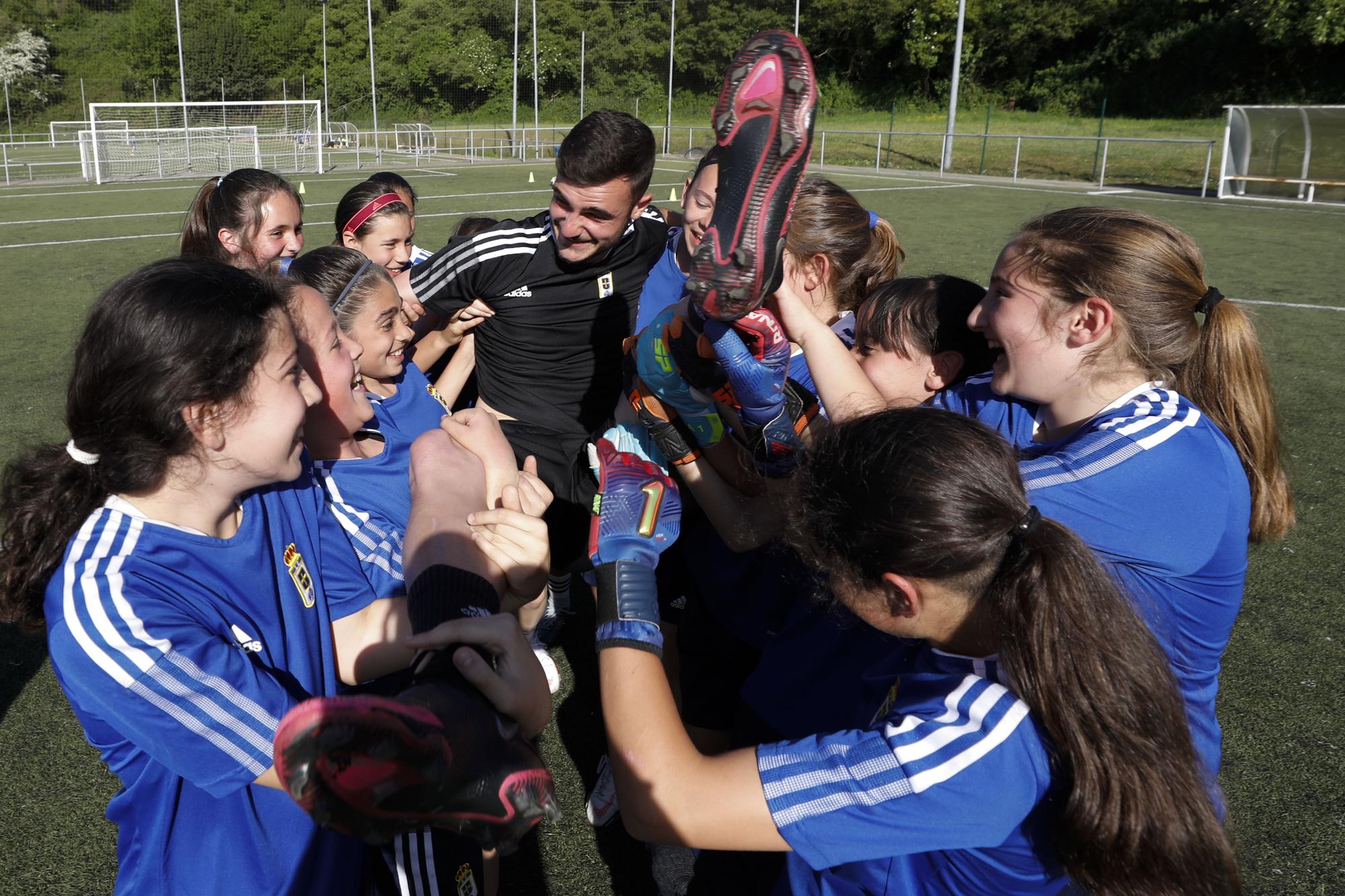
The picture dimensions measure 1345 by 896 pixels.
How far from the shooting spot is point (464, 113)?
43531 millimetres

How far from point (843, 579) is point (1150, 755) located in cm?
50

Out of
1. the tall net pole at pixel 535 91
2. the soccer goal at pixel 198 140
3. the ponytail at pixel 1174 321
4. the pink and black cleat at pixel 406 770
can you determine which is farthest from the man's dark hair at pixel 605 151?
the tall net pole at pixel 535 91

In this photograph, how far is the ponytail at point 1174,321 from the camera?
2.02 meters

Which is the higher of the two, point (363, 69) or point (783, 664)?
point (363, 69)

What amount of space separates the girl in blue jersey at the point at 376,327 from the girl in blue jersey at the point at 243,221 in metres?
1.51

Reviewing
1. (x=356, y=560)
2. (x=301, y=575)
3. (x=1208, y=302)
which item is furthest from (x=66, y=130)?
(x=1208, y=302)

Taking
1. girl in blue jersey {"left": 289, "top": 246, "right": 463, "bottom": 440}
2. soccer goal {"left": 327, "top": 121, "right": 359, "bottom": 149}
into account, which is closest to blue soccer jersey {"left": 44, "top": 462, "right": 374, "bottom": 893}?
girl in blue jersey {"left": 289, "top": 246, "right": 463, "bottom": 440}

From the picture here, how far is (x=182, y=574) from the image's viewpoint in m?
1.46

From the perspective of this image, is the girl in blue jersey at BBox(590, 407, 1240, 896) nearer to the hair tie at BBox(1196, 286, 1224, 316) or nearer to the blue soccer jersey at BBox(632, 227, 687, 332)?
the hair tie at BBox(1196, 286, 1224, 316)

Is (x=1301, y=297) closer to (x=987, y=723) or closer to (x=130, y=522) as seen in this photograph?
(x=987, y=723)

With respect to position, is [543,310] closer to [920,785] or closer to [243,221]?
[243,221]

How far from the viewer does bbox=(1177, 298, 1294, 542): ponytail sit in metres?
2.09

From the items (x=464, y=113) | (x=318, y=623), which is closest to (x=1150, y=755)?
(x=318, y=623)

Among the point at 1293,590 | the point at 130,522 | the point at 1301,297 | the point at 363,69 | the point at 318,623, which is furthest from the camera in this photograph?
the point at 363,69
